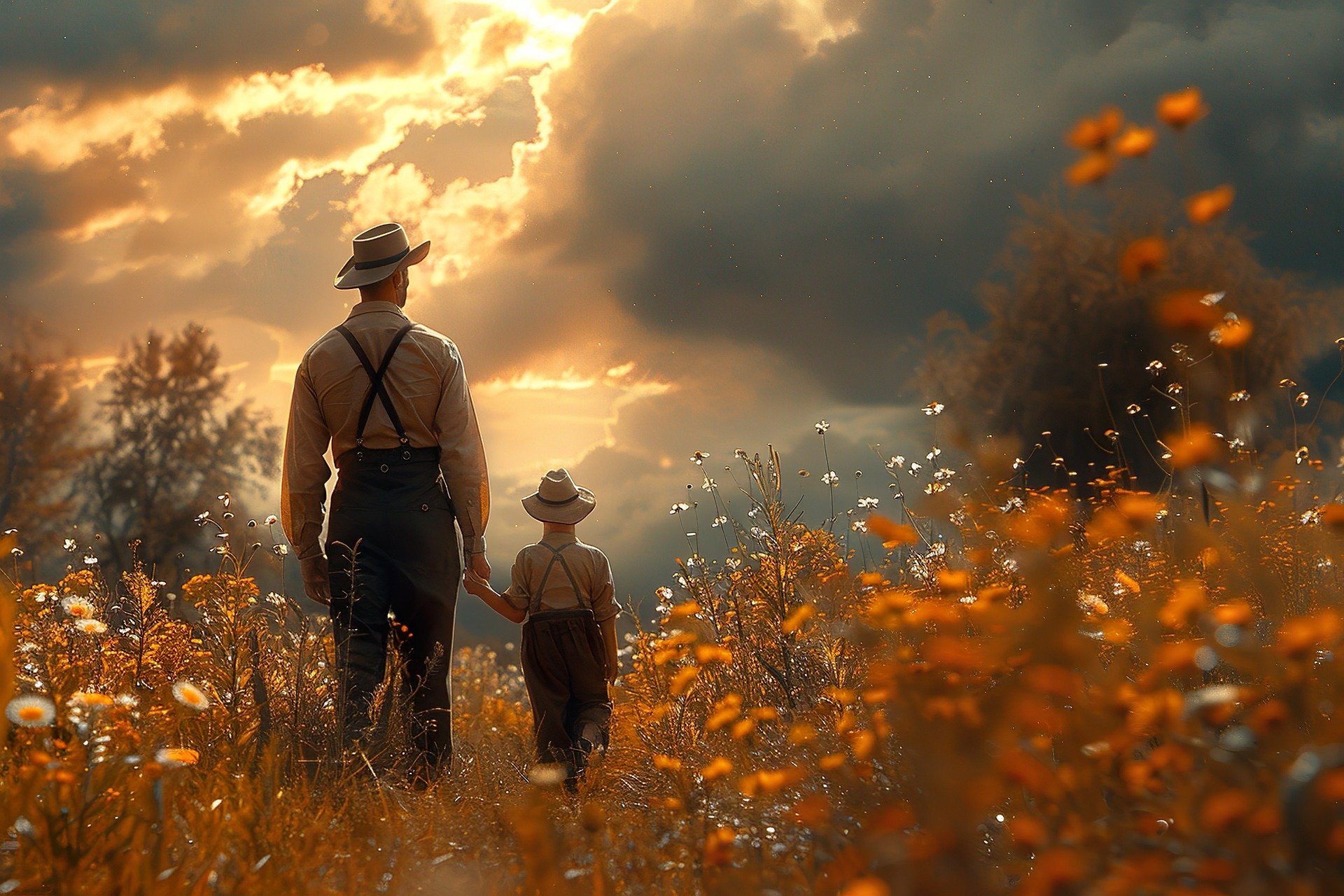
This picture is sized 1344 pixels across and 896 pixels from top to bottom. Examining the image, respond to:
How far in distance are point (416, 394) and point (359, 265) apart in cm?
78

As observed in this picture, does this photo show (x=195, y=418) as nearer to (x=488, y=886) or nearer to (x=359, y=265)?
(x=359, y=265)

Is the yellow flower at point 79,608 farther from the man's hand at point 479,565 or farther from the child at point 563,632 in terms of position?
the child at point 563,632

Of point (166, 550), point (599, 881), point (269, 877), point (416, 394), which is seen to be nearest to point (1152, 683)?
point (599, 881)

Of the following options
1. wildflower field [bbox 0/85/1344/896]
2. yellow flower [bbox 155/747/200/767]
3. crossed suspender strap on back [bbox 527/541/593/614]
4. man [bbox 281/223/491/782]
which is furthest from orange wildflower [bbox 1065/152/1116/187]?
crossed suspender strap on back [bbox 527/541/593/614]

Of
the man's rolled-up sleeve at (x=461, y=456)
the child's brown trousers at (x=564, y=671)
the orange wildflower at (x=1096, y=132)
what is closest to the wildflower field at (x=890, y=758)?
the orange wildflower at (x=1096, y=132)

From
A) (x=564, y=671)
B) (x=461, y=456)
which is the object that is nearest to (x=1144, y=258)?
(x=461, y=456)

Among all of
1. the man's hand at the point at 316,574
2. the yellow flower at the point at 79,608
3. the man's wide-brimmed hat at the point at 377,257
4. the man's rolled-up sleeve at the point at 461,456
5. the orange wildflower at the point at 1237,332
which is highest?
the man's wide-brimmed hat at the point at 377,257

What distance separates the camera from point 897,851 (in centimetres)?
122

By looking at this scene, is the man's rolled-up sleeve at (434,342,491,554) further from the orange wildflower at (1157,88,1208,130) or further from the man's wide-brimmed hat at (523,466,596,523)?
the orange wildflower at (1157,88,1208,130)

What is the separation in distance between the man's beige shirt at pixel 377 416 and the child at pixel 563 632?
1.39m

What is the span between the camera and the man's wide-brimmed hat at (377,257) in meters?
4.69

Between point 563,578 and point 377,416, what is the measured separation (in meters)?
1.92

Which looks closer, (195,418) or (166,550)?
(166,550)

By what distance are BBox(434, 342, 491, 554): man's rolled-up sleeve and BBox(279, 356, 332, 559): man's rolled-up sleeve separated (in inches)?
21.1
